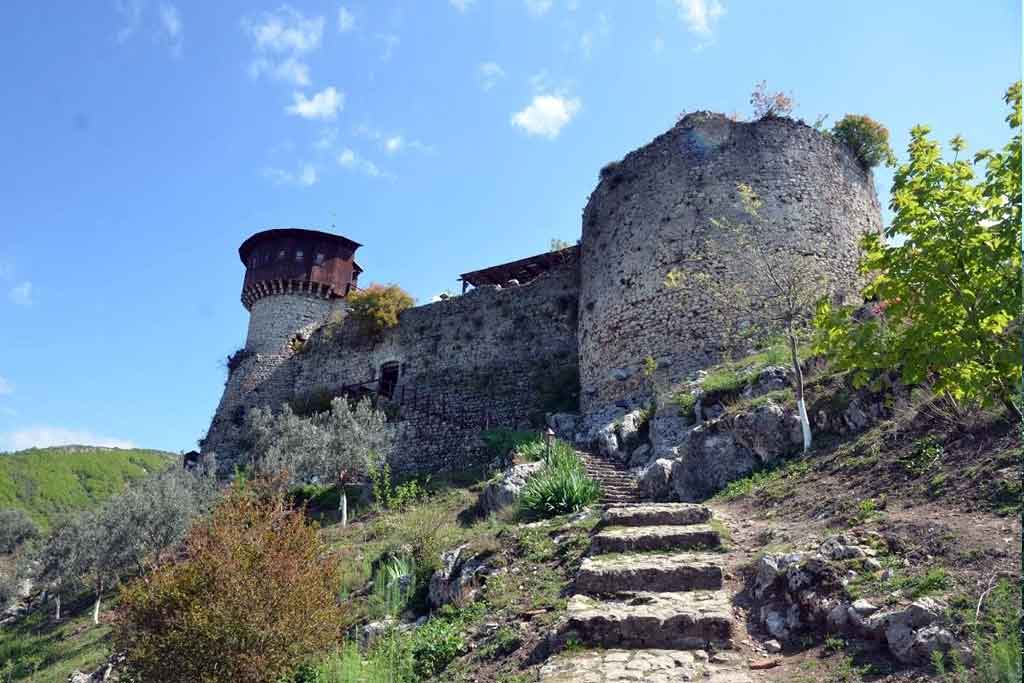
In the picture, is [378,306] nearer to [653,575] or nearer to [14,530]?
[653,575]

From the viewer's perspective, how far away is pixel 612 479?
1216cm

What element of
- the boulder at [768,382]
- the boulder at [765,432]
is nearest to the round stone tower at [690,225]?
the boulder at [768,382]

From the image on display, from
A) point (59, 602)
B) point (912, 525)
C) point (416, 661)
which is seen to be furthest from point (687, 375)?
point (59, 602)

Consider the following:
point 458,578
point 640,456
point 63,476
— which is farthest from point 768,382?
point 63,476

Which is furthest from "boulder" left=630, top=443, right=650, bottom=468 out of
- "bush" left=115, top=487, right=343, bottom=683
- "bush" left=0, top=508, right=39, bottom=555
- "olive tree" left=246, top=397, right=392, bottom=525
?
"bush" left=0, top=508, right=39, bottom=555

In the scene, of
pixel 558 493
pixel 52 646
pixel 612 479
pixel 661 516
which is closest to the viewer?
pixel 661 516

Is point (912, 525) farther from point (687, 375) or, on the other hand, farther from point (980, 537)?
point (687, 375)

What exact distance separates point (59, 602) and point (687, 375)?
773 inches

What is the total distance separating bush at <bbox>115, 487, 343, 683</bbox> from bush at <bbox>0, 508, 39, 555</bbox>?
33.6m

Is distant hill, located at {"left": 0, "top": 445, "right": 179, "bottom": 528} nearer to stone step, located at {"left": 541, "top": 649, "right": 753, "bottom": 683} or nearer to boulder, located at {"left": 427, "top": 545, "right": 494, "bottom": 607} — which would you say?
boulder, located at {"left": 427, "top": 545, "right": 494, "bottom": 607}

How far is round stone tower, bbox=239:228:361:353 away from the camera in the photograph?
94.3 feet

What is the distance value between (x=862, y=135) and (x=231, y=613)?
19.4 meters

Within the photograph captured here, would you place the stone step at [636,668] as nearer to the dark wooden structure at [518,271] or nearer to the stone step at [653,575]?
the stone step at [653,575]

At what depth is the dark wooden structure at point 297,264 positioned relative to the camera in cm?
2906
